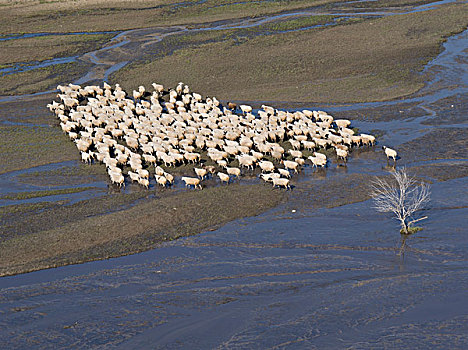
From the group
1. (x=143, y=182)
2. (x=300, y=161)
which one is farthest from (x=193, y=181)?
(x=300, y=161)

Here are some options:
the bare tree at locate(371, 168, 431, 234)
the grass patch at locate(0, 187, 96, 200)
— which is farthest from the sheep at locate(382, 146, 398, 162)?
the grass patch at locate(0, 187, 96, 200)

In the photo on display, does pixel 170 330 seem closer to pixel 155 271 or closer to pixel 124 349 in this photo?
pixel 124 349

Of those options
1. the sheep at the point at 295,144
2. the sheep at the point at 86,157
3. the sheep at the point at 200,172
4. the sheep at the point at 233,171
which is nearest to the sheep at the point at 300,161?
the sheep at the point at 295,144

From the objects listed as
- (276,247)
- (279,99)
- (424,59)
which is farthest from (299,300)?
(424,59)

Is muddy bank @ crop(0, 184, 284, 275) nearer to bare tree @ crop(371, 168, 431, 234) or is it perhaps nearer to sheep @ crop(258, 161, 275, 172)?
sheep @ crop(258, 161, 275, 172)

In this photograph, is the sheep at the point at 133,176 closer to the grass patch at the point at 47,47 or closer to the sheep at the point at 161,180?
the sheep at the point at 161,180

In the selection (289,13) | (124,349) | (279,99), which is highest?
(289,13)
